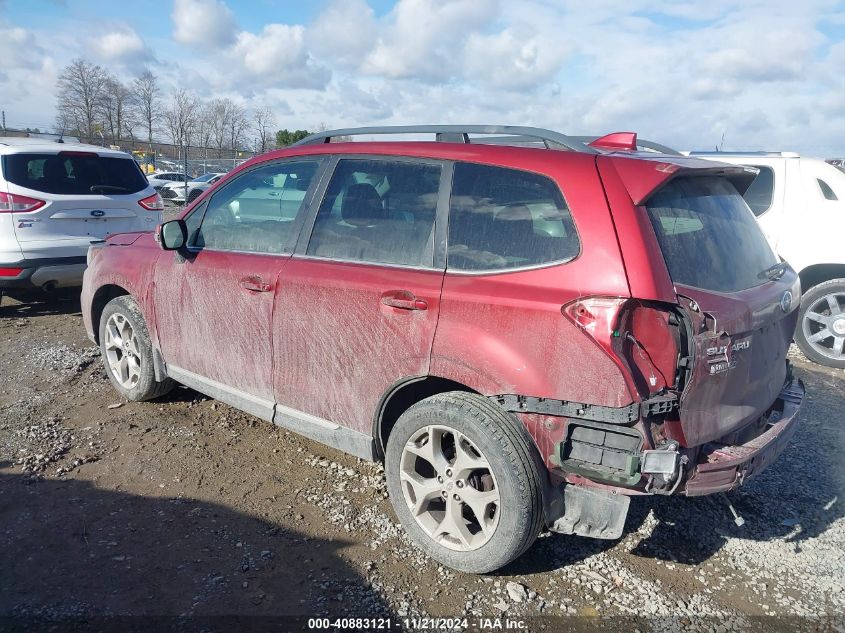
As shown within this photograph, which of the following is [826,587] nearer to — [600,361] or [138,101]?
[600,361]

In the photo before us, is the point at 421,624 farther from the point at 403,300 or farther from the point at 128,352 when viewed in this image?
the point at 128,352

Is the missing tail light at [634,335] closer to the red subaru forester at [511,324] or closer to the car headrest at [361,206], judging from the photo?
the red subaru forester at [511,324]

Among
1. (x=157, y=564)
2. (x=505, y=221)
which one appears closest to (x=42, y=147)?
(x=157, y=564)

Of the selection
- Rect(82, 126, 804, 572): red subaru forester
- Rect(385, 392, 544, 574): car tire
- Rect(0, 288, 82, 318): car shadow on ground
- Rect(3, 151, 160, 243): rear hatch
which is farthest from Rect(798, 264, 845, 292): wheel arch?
Rect(0, 288, 82, 318): car shadow on ground

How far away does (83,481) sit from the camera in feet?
12.2

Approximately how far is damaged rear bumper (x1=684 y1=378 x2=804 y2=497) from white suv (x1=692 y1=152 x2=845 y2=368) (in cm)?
397

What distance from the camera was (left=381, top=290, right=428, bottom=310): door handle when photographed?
2.97m

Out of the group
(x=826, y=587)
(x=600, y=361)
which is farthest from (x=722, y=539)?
(x=600, y=361)

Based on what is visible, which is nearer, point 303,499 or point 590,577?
point 590,577

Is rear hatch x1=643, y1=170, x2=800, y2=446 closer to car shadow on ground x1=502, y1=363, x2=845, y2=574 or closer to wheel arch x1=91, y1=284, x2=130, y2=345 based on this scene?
car shadow on ground x1=502, y1=363, x2=845, y2=574

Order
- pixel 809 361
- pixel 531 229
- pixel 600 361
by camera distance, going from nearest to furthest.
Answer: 1. pixel 600 361
2. pixel 531 229
3. pixel 809 361

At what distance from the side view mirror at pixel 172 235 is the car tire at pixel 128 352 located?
2.45 ft

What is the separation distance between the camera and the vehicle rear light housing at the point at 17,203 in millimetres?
6625

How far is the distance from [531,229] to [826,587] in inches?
83.7
